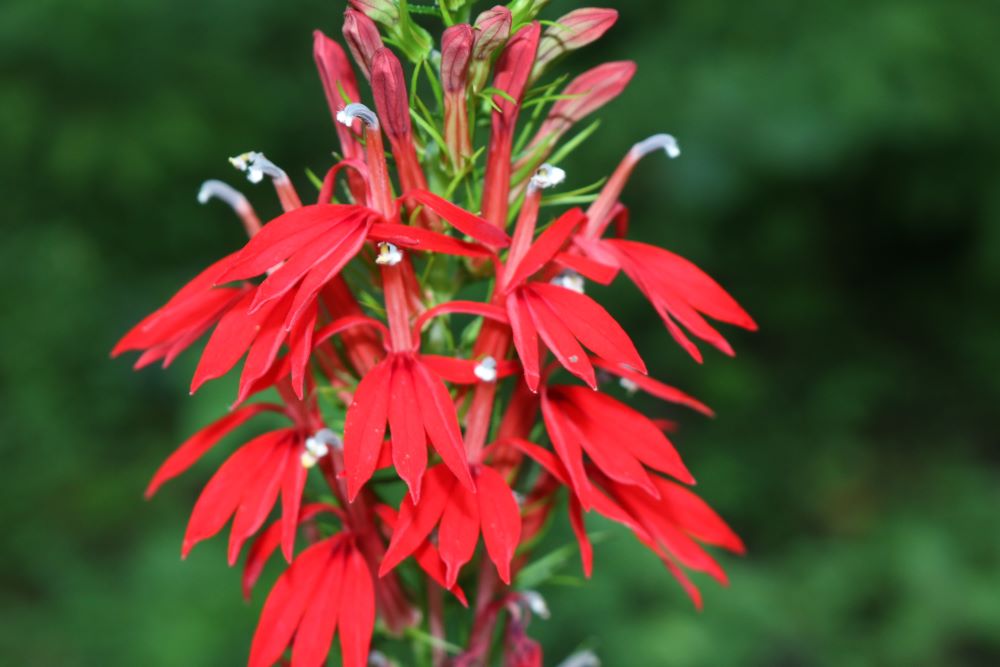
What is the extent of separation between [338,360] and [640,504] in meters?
0.42

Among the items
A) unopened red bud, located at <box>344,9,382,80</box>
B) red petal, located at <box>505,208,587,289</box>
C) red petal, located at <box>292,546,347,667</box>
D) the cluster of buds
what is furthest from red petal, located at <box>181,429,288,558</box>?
unopened red bud, located at <box>344,9,382,80</box>

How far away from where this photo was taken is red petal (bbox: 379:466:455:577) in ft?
3.46

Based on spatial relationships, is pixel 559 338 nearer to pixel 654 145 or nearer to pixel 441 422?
pixel 441 422

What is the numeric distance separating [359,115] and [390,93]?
0.14ft

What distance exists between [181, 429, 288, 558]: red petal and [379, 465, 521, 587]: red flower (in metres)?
0.21

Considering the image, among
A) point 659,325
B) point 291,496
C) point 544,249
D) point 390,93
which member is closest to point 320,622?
point 291,496

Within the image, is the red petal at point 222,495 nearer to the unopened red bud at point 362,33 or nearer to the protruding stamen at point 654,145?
the unopened red bud at point 362,33

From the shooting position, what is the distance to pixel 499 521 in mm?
1080

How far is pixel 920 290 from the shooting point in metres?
5.88

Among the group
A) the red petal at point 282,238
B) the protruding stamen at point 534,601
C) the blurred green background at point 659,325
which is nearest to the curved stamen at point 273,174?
the red petal at point 282,238

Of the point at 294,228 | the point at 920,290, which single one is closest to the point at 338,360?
the point at 294,228

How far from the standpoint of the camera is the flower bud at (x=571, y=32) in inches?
50.3

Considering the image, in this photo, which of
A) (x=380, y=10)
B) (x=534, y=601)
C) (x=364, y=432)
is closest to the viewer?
(x=364, y=432)

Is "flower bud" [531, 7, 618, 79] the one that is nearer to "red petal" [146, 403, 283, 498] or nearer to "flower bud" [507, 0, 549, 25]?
"flower bud" [507, 0, 549, 25]
